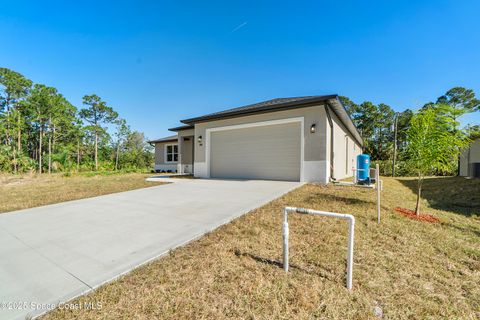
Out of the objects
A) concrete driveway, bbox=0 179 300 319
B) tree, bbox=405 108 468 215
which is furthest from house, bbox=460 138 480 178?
concrete driveway, bbox=0 179 300 319

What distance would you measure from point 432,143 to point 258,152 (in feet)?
21.7

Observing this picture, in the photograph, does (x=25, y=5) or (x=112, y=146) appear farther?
(x=112, y=146)

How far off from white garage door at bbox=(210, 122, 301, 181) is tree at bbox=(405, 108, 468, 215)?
4554 mm

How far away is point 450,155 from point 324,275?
16.0ft

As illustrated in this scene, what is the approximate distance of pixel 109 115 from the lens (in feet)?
88.5

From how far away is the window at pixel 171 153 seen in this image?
694 inches

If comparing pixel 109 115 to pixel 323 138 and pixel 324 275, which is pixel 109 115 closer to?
pixel 323 138

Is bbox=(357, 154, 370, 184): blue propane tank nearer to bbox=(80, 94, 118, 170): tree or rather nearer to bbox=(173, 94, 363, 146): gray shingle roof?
bbox=(173, 94, 363, 146): gray shingle roof

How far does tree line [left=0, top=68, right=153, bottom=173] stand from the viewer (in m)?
21.0

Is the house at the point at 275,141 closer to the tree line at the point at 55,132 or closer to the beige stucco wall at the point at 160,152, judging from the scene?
the beige stucco wall at the point at 160,152

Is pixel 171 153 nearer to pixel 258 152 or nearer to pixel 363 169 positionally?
pixel 258 152

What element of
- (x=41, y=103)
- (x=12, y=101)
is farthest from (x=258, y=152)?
(x=12, y=101)

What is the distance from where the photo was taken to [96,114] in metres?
26.3

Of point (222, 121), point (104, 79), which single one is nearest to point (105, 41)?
point (104, 79)
